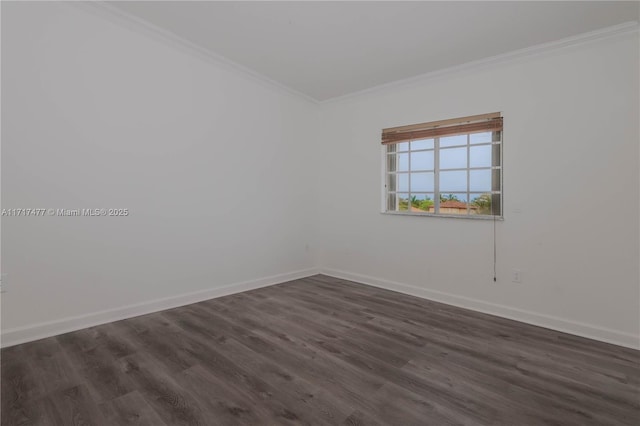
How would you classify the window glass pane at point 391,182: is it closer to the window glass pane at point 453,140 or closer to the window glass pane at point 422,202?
the window glass pane at point 422,202

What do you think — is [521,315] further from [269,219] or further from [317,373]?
[269,219]

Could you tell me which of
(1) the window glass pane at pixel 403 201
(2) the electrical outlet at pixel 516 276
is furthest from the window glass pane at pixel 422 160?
(2) the electrical outlet at pixel 516 276

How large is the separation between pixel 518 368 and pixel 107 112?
3869 mm

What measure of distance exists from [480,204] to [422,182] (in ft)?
2.45

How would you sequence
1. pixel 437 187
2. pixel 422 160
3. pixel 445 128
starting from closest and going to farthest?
pixel 445 128 → pixel 437 187 → pixel 422 160

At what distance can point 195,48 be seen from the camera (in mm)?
3258

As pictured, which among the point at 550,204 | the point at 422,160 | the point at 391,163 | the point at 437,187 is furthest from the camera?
the point at 391,163

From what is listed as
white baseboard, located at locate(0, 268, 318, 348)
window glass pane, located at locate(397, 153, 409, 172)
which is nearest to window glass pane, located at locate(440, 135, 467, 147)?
window glass pane, located at locate(397, 153, 409, 172)

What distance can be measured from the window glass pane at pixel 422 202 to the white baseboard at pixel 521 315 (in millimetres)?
979

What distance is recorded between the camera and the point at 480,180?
137 inches

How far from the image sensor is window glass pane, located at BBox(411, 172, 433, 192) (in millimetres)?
3882

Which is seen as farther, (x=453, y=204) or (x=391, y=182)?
(x=391, y=182)

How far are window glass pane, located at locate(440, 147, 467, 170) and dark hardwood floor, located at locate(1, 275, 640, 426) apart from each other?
1704mm

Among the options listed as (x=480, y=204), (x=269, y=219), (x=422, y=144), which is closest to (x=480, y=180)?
(x=480, y=204)
